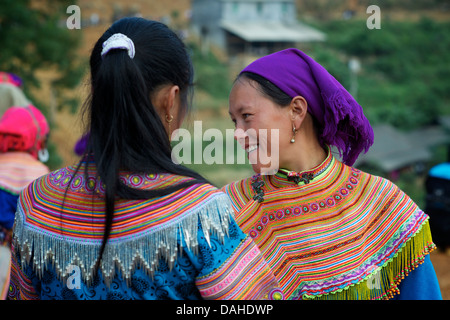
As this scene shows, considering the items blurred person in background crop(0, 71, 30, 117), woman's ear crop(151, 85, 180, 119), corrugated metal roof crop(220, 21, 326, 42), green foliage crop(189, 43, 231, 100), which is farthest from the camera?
corrugated metal roof crop(220, 21, 326, 42)

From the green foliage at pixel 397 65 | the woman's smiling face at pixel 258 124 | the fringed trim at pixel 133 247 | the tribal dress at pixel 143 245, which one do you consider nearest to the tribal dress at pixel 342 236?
the woman's smiling face at pixel 258 124

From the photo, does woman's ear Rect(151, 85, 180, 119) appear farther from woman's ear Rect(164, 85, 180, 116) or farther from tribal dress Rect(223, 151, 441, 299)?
tribal dress Rect(223, 151, 441, 299)

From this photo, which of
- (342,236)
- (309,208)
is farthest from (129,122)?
(342,236)

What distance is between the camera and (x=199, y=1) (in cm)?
3600

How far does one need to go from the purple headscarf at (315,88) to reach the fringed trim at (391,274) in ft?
1.68

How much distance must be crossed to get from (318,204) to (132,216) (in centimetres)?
92

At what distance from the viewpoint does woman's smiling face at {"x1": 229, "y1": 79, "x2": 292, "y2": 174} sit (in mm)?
2033

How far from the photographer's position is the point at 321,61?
94.8 ft

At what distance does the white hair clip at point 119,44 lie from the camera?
1518 mm

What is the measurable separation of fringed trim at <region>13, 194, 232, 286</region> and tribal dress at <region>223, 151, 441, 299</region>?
683 millimetres

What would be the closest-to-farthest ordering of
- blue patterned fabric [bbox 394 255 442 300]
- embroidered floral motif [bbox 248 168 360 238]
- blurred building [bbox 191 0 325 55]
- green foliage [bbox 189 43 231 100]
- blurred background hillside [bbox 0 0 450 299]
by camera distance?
blue patterned fabric [bbox 394 255 442 300], embroidered floral motif [bbox 248 168 360 238], blurred background hillside [bbox 0 0 450 299], green foliage [bbox 189 43 231 100], blurred building [bbox 191 0 325 55]

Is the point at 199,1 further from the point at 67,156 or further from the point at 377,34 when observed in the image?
the point at 67,156

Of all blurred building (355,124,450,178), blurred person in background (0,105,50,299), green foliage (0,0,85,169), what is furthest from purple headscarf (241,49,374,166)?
blurred building (355,124,450,178)
